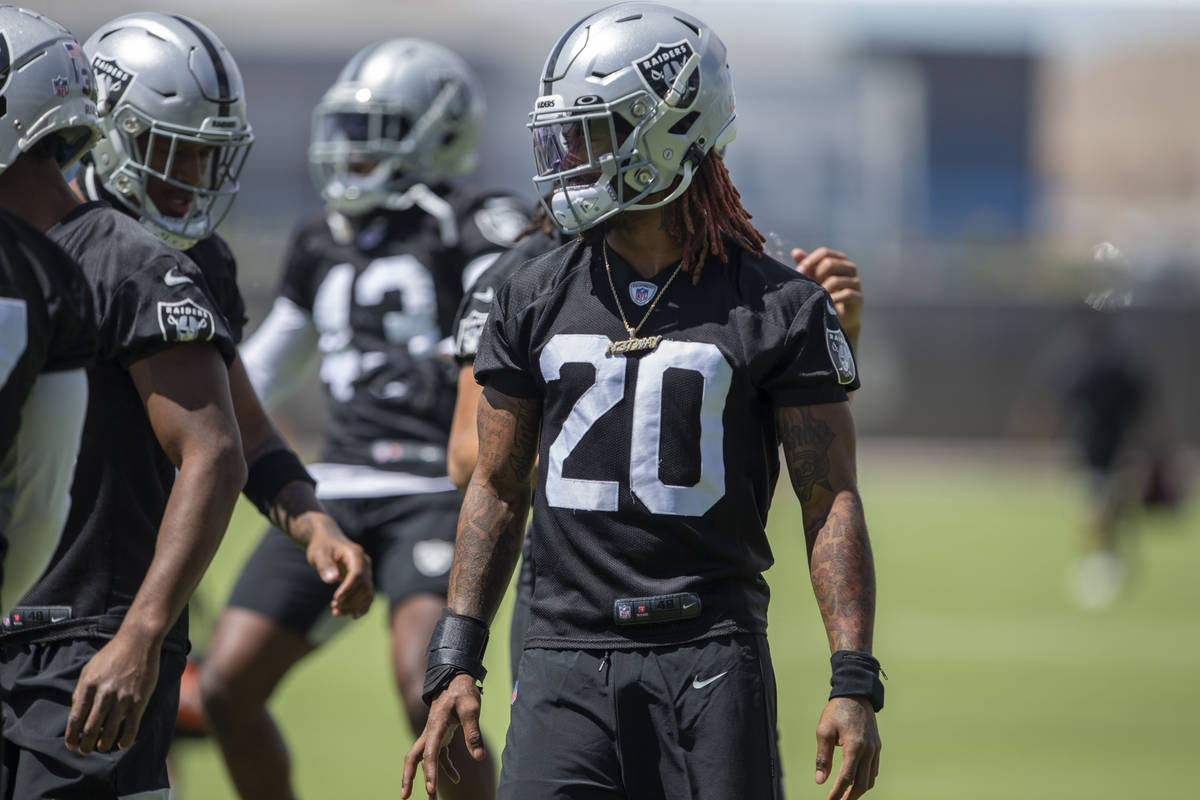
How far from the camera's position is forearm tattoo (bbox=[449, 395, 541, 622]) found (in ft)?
12.0

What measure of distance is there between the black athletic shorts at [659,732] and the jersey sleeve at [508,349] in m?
0.64

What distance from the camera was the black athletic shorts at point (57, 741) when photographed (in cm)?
338

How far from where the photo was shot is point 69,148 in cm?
354

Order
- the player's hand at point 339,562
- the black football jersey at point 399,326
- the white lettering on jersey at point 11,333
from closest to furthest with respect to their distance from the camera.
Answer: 1. the white lettering on jersey at point 11,333
2. the player's hand at point 339,562
3. the black football jersey at point 399,326

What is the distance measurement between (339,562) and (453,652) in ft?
2.34

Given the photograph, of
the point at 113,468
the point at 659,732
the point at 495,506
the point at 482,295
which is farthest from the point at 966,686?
the point at 113,468

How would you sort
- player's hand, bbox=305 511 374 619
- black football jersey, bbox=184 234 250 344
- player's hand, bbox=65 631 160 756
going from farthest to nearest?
1. black football jersey, bbox=184 234 250 344
2. player's hand, bbox=305 511 374 619
3. player's hand, bbox=65 631 160 756

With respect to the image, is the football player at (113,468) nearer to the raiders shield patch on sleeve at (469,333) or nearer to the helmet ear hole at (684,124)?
the raiders shield patch on sleeve at (469,333)

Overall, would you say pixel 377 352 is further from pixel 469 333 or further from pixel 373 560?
pixel 469 333

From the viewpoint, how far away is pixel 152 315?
337 cm

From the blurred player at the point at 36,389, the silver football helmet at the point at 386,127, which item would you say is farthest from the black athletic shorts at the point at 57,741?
the silver football helmet at the point at 386,127

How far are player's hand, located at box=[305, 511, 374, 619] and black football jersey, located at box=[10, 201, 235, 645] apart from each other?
24.5 inches

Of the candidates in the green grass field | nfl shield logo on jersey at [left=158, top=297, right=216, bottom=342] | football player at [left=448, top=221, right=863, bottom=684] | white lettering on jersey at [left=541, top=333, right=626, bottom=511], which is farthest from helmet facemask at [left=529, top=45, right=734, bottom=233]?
the green grass field

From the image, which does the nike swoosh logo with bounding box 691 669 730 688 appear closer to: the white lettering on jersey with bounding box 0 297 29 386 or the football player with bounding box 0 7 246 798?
the football player with bounding box 0 7 246 798
